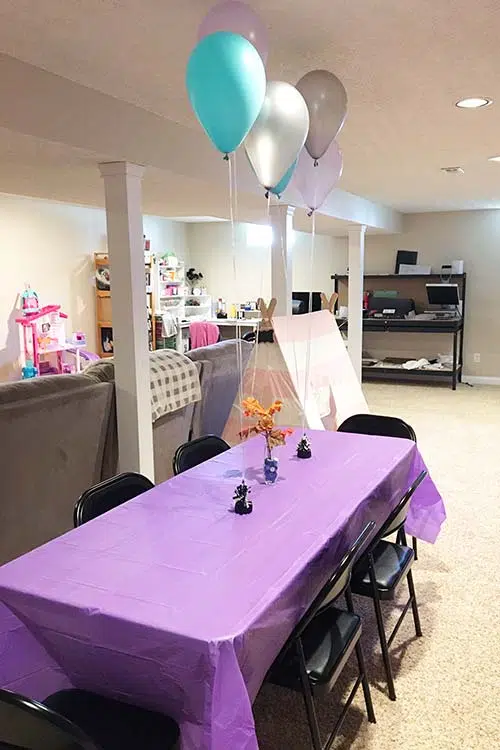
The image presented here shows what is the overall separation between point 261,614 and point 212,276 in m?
8.59

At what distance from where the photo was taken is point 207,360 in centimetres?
411

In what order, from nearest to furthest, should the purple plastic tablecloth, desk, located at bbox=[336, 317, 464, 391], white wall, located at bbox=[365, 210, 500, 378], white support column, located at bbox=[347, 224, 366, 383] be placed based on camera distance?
the purple plastic tablecloth
white support column, located at bbox=[347, 224, 366, 383]
desk, located at bbox=[336, 317, 464, 391]
white wall, located at bbox=[365, 210, 500, 378]

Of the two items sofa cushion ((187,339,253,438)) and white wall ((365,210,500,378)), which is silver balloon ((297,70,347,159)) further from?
white wall ((365,210,500,378))

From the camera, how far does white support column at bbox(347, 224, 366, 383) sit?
6480 millimetres

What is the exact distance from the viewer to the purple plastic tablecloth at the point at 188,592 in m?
1.39

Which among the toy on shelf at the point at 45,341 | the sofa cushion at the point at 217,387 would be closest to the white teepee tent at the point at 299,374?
the sofa cushion at the point at 217,387

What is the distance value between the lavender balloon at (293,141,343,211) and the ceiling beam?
72 cm

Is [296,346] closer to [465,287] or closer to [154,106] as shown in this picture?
[154,106]

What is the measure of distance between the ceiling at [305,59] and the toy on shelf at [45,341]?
327 cm

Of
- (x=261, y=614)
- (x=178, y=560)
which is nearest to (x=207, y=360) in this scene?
(x=178, y=560)

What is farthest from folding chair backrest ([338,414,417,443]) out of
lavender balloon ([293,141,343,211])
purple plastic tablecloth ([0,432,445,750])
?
lavender balloon ([293,141,343,211])

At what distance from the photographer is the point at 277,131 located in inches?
81.8

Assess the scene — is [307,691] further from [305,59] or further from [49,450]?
[305,59]

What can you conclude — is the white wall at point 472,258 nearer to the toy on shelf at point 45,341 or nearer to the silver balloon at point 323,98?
the toy on shelf at point 45,341
